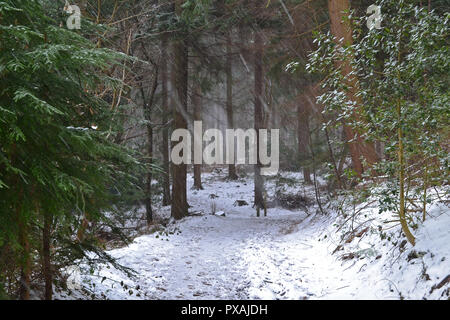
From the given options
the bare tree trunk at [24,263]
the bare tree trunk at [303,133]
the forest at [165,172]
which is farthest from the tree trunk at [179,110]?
the bare tree trunk at [24,263]

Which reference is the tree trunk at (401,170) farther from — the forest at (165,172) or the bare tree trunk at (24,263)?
the bare tree trunk at (24,263)

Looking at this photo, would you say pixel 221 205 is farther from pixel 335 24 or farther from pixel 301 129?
pixel 335 24

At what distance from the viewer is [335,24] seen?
8.57 m

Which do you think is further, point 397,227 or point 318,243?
point 318,243

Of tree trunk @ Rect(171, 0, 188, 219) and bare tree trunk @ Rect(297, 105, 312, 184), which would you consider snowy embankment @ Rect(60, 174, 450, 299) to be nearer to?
tree trunk @ Rect(171, 0, 188, 219)

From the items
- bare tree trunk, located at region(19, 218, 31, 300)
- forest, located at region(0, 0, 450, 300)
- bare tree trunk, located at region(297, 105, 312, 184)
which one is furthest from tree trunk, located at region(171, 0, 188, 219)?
bare tree trunk, located at region(19, 218, 31, 300)

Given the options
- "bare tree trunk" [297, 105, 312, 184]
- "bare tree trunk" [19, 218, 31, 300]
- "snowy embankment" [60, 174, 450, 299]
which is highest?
"bare tree trunk" [297, 105, 312, 184]

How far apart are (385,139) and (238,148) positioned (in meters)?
22.9

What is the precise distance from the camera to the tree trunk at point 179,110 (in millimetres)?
13195

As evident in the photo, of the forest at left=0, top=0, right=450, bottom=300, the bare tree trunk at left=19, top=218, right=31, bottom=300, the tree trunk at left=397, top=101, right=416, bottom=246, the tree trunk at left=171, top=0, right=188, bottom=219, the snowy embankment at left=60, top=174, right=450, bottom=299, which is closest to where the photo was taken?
the forest at left=0, top=0, right=450, bottom=300

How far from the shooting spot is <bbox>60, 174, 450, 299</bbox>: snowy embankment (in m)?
4.44

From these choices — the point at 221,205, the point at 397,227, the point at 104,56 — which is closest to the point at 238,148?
the point at 221,205

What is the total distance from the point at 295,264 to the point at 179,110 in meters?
8.08

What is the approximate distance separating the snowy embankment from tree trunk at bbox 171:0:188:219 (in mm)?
2443
